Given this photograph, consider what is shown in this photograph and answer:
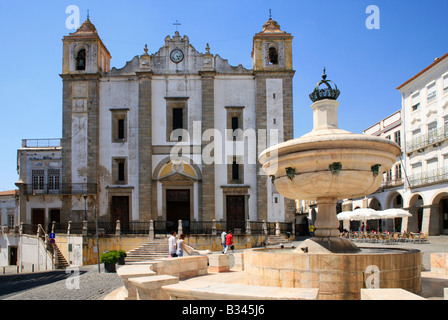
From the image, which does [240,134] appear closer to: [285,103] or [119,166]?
[285,103]

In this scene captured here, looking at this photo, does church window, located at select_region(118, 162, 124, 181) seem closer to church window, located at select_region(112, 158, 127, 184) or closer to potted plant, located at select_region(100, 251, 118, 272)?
church window, located at select_region(112, 158, 127, 184)

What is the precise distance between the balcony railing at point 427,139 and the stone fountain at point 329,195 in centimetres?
2385

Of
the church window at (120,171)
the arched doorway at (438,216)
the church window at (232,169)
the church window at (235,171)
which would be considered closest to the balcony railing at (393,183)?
the arched doorway at (438,216)

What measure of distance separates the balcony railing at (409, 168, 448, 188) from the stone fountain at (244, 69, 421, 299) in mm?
23519

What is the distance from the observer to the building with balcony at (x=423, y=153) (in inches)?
1180

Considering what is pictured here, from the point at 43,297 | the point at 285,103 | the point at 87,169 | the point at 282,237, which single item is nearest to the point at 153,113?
the point at 87,169

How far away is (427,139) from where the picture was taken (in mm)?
31500

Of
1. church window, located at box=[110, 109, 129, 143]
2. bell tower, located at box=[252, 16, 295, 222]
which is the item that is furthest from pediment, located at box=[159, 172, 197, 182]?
bell tower, located at box=[252, 16, 295, 222]

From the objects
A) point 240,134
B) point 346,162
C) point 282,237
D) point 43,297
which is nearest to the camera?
point 346,162

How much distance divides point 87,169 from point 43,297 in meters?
20.0

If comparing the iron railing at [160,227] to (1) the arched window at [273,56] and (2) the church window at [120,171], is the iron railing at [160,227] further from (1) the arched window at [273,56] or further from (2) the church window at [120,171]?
(1) the arched window at [273,56]

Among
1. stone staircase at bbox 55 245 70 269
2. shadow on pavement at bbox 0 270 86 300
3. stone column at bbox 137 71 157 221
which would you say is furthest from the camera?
stone column at bbox 137 71 157 221

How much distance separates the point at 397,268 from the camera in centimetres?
698

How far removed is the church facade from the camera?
98.3 feet
